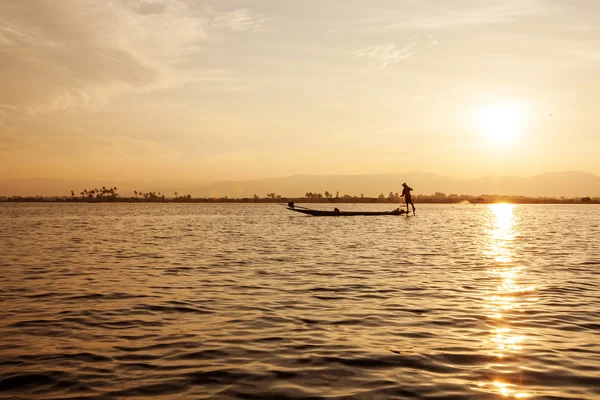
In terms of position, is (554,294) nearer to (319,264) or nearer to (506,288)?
(506,288)

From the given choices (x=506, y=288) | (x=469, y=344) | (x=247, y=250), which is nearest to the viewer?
(x=469, y=344)

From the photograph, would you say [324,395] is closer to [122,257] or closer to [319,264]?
[319,264]

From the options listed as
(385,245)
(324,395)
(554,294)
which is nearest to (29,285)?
(324,395)

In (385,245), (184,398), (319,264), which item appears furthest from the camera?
(385,245)

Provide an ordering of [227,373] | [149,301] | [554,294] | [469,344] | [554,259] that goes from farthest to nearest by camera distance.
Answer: [554,259] → [554,294] → [149,301] → [469,344] → [227,373]

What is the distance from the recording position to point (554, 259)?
22.8 m

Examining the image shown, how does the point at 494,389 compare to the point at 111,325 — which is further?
the point at 111,325

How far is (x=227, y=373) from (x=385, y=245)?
22.3 metres

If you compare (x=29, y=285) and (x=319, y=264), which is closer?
(x=29, y=285)

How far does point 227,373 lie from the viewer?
7.41 m

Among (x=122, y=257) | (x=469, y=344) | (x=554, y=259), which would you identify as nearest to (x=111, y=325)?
(x=469, y=344)

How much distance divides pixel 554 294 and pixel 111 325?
1109cm

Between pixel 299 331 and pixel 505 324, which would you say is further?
pixel 505 324

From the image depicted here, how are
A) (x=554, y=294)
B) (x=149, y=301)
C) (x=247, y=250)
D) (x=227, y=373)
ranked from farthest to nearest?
(x=247, y=250), (x=554, y=294), (x=149, y=301), (x=227, y=373)
